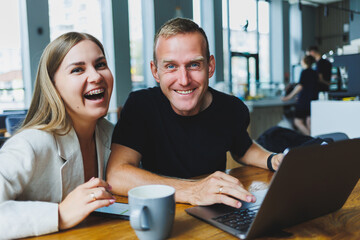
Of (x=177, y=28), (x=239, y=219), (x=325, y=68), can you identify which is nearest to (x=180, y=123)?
(x=177, y=28)

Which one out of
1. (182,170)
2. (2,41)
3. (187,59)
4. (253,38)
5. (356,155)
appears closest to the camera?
(356,155)

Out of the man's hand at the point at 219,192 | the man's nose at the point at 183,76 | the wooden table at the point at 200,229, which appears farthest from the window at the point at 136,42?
the wooden table at the point at 200,229

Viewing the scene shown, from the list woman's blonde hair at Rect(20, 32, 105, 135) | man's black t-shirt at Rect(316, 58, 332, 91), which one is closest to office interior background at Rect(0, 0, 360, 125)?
man's black t-shirt at Rect(316, 58, 332, 91)

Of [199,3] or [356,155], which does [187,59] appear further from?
[199,3]

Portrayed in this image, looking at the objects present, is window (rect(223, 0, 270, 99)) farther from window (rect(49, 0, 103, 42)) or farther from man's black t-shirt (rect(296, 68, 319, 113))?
window (rect(49, 0, 103, 42))

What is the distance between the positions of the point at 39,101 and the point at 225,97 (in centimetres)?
79

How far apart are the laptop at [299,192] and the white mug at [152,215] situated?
5.5 inches

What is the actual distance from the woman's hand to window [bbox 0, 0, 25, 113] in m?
5.39

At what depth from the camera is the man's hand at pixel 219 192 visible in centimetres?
80

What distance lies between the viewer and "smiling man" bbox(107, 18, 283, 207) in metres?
1.22

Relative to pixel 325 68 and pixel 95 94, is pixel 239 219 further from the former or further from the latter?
pixel 325 68

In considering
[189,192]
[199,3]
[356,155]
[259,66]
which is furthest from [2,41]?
[259,66]

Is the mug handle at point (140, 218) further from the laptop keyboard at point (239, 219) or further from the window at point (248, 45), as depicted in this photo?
the window at point (248, 45)

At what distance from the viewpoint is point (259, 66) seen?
9.53 m
